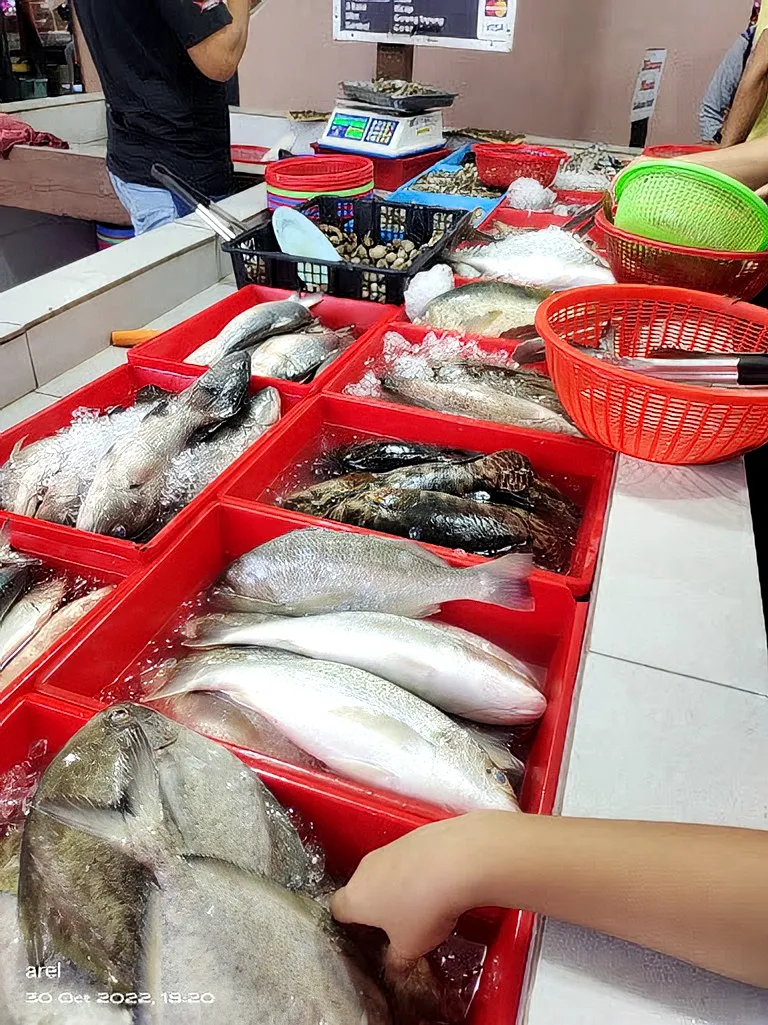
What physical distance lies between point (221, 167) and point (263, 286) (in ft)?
4.02

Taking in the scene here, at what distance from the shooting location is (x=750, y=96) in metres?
3.63

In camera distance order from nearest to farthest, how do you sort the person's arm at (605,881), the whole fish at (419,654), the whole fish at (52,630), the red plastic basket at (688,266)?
the person's arm at (605,881) < the whole fish at (419,654) < the whole fish at (52,630) < the red plastic basket at (688,266)

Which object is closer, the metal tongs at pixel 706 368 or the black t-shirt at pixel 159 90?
the metal tongs at pixel 706 368

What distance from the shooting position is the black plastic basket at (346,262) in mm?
2611

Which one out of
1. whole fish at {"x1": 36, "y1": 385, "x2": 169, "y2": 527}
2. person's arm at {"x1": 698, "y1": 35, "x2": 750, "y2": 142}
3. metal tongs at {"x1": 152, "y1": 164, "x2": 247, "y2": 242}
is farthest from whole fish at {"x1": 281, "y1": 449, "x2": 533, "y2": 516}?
person's arm at {"x1": 698, "y1": 35, "x2": 750, "y2": 142}

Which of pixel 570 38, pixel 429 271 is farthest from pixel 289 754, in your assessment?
pixel 570 38

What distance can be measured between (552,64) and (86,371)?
5.56 metres

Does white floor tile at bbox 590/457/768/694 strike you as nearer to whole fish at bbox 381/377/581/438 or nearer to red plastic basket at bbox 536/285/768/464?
red plastic basket at bbox 536/285/768/464

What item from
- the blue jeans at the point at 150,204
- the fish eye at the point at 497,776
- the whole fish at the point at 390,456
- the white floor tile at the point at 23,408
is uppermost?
the blue jeans at the point at 150,204

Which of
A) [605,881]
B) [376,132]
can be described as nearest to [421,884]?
[605,881]

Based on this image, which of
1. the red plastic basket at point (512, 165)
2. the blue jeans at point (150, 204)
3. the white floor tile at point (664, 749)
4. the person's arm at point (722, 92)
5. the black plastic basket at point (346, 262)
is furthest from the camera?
the person's arm at point (722, 92)

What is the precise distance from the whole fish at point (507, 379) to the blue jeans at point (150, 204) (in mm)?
1909

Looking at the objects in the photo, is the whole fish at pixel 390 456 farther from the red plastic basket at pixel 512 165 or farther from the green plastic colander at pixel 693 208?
the red plastic basket at pixel 512 165

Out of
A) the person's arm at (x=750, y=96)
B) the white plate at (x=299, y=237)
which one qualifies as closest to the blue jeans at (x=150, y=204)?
the white plate at (x=299, y=237)
